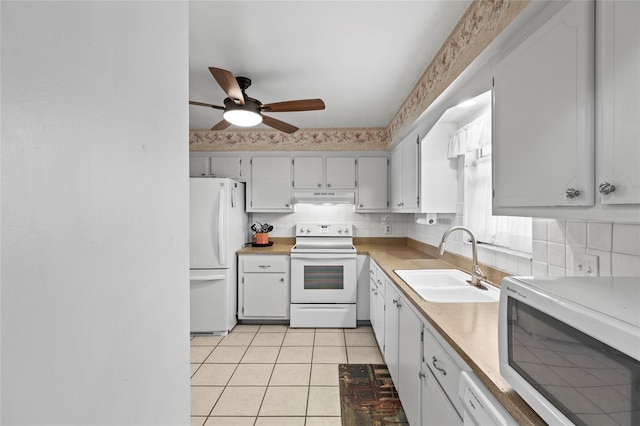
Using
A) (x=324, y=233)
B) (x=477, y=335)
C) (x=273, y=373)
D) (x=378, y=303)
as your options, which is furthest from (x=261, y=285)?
(x=477, y=335)

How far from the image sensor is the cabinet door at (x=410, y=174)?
2.68 m

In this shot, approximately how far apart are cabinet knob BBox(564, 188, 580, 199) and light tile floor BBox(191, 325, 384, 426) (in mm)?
1792

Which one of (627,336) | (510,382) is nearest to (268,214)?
(510,382)

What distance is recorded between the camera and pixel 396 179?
135 inches

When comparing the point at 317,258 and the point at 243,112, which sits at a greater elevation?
the point at 243,112

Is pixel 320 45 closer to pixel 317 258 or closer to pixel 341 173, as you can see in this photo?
pixel 341 173

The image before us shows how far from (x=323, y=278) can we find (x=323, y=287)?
102 mm

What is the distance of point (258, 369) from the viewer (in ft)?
8.19

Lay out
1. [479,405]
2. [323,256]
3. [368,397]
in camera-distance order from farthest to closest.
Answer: [323,256] < [368,397] < [479,405]

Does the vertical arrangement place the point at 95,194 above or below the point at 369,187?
below

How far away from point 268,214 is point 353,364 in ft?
7.24

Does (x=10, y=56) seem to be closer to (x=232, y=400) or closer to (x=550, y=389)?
(x=550, y=389)

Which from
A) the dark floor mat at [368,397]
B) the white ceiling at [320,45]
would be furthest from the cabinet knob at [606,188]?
the dark floor mat at [368,397]

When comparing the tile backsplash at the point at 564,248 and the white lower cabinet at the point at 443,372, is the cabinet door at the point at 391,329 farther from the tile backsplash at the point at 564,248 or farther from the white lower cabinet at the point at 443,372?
the tile backsplash at the point at 564,248
